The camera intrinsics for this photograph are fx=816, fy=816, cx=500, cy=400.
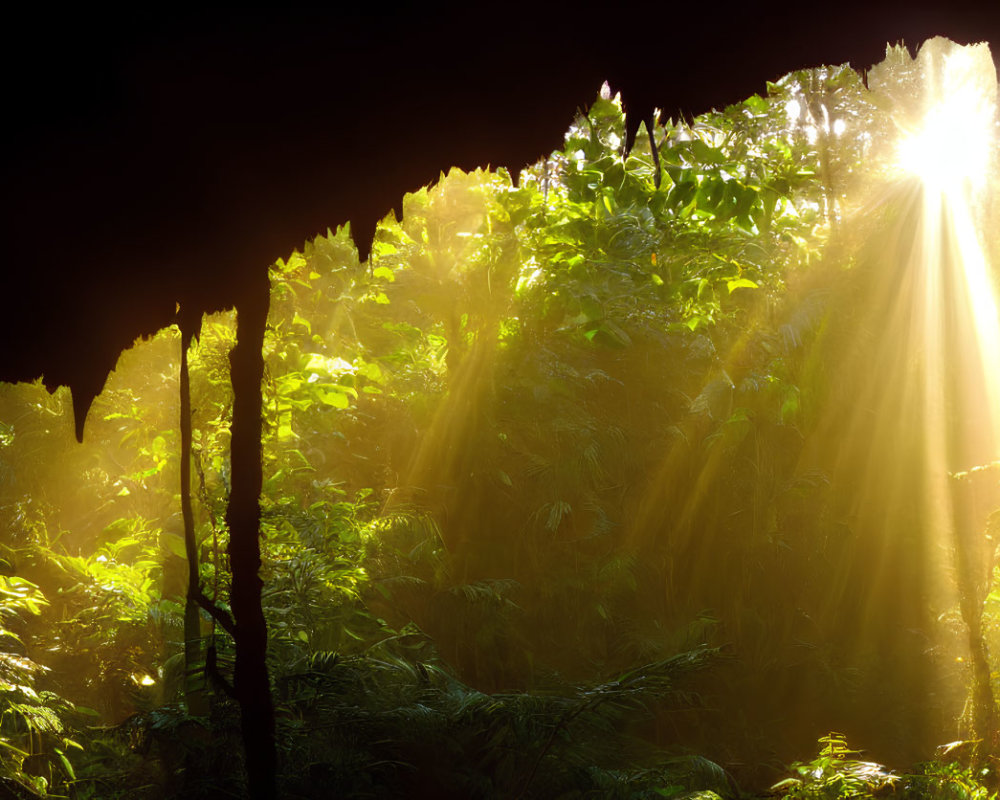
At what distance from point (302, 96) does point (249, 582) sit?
4.54 feet

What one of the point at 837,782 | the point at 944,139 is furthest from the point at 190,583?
the point at 944,139

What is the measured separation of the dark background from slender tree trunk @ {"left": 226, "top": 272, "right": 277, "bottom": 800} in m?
0.53

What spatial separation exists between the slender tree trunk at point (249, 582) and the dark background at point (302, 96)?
0.53 metres

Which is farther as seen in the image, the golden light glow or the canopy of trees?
the golden light glow

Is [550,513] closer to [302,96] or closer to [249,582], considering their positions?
[249,582]

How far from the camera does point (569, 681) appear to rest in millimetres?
5867

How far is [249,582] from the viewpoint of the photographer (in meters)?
2.20

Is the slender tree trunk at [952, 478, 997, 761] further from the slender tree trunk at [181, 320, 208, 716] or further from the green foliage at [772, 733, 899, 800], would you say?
the slender tree trunk at [181, 320, 208, 716]

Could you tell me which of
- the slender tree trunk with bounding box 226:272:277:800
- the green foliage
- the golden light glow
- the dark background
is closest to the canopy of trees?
the green foliage

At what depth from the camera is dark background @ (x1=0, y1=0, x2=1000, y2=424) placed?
1.09m

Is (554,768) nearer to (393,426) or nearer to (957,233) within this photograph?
(393,426)

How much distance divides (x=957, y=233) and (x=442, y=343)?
526 cm

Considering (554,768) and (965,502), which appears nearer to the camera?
(554,768)

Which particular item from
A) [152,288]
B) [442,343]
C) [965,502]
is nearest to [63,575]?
[442,343]
